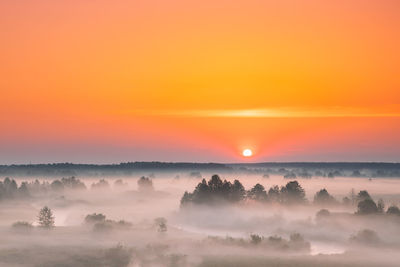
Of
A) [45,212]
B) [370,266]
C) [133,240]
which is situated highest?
[45,212]

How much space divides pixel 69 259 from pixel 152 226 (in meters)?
53.7

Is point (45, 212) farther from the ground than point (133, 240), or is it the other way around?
point (45, 212)

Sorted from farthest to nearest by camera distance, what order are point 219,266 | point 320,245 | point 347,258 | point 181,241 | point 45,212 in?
1. point 45,212
2. point 320,245
3. point 181,241
4. point 347,258
5. point 219,266

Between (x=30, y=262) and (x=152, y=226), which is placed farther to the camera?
(x=152, y=226)

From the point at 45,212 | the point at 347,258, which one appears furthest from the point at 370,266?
the point at 45,212

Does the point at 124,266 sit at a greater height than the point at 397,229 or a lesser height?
lesser

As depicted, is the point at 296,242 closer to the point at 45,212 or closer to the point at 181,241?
the point at 181,241

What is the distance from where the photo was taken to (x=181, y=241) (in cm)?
13825

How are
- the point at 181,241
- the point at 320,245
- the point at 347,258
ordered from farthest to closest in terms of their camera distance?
the point at 320,245 < the point at 181,241 < the point at 347,258

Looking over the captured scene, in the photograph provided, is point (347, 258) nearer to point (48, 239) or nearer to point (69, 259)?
point (69, 259)

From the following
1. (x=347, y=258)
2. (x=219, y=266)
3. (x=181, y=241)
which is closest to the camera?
(x=219, y=266)

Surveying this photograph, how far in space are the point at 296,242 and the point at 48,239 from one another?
5003cm

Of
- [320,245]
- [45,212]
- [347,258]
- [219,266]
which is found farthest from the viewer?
[45,212]

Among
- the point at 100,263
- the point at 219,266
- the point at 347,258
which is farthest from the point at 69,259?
the point at 347,258
